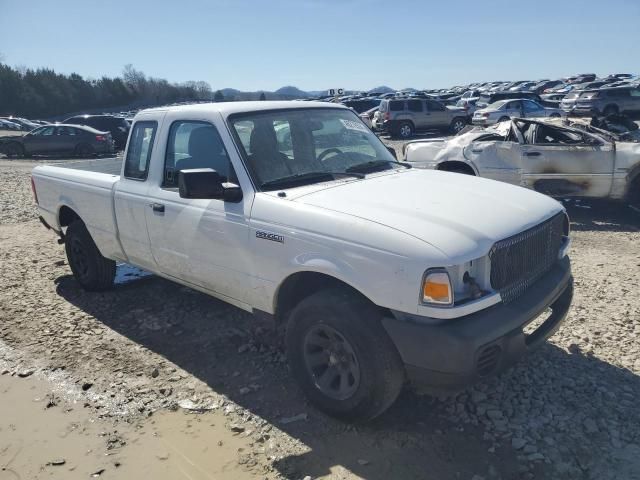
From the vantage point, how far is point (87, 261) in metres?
5.45

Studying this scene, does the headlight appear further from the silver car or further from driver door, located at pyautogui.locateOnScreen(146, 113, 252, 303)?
A: the silver car

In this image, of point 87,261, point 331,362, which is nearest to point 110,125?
point 87,261

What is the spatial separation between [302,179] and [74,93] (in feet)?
259

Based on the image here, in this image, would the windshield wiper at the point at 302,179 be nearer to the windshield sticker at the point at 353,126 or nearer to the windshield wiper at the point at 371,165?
the windshield wiper at the point at 371,165

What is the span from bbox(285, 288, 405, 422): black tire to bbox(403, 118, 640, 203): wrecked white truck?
19.4ft

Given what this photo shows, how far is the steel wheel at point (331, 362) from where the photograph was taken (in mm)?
3064

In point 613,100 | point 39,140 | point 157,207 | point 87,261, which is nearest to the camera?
point 157,207

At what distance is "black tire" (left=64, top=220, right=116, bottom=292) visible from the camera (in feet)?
17.7

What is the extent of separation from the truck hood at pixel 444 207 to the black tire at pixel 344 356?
1.72ft

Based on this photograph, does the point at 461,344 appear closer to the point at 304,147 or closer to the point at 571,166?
the point at 304,147

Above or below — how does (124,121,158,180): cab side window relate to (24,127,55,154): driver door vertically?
above

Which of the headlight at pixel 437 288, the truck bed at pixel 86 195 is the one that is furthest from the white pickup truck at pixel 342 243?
the truck bed at pixel 86 195

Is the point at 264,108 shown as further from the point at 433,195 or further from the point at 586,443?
the point at 586,443

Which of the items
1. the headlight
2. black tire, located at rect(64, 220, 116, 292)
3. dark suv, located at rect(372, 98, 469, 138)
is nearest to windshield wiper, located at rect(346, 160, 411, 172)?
the headlight
